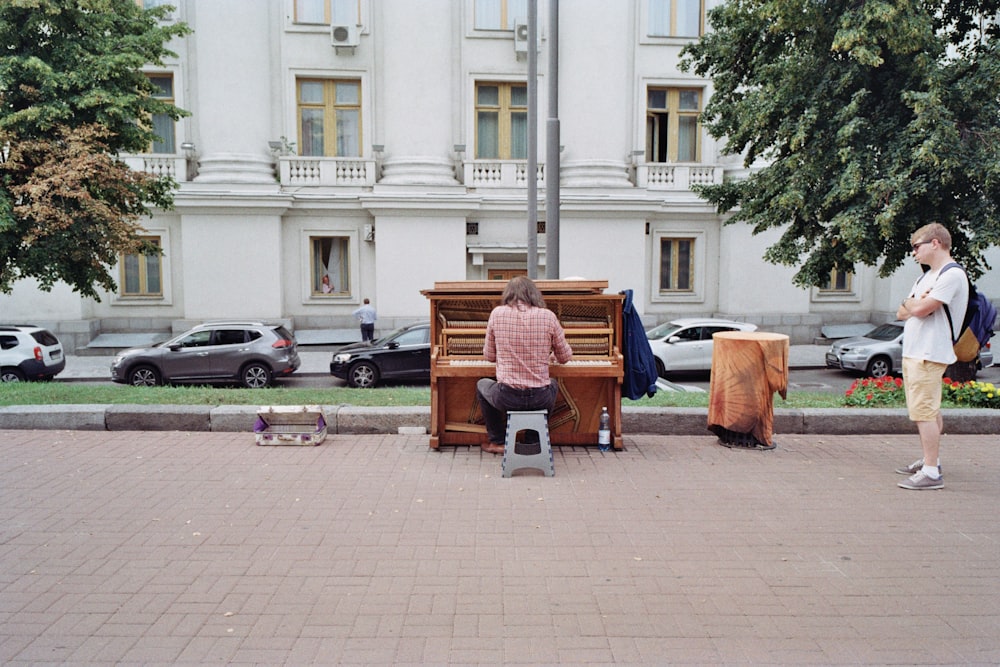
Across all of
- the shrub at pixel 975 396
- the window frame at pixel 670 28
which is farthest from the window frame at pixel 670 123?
the shrub at pixel 975 396

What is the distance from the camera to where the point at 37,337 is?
1579cm

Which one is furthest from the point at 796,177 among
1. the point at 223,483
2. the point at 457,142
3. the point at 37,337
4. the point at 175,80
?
the point at 175,80

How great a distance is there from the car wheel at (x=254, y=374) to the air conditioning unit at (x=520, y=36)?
13626 mm

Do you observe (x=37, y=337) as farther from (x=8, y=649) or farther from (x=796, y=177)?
(x=796, y=177)

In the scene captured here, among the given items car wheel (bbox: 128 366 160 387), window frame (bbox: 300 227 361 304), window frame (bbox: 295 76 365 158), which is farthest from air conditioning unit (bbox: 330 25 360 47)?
car wheel (bbox: 128 366 160 387)

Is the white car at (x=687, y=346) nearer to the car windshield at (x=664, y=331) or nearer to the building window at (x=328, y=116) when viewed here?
the car windshield at (x=664, y=331)

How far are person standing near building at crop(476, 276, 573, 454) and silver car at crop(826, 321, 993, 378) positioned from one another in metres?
14.1

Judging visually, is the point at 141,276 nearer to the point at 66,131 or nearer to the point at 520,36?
the point at 66,131

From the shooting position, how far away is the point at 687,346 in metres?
17.6

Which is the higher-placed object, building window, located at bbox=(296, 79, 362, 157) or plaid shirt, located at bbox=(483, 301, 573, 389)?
building window, located at bbox=(296, 79, 362, 157)

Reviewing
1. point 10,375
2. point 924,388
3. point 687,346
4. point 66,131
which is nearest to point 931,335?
A: point 924,388

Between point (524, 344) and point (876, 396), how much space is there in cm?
527

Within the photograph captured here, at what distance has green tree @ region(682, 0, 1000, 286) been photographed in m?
9.65

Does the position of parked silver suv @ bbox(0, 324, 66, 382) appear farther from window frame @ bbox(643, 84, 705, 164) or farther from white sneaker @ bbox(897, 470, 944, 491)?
window frame @ bbox(643, 84, 705, 164)
